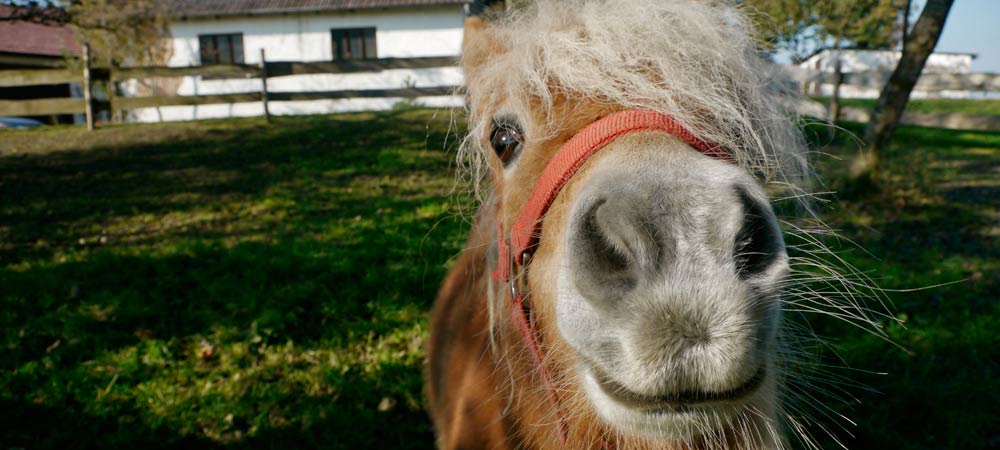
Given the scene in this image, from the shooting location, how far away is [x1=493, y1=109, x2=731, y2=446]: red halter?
1467 mm

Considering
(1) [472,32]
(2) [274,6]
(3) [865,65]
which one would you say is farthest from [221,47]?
(3) [865,65]

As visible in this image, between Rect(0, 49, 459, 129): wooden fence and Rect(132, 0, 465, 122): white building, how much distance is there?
9.19 metres

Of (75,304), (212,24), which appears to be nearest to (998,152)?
(75,304)

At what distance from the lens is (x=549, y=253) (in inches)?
61.8

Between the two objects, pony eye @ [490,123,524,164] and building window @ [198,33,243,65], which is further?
building window @ [198,33,243,65]

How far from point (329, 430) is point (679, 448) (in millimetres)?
2766

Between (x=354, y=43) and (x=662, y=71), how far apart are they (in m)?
25.4

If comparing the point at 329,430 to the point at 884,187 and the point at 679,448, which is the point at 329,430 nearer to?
the point at 679,448

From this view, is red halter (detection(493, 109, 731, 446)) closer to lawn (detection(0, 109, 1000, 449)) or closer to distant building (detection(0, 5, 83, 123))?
lawn (detection(0, 109, 1000, 449))

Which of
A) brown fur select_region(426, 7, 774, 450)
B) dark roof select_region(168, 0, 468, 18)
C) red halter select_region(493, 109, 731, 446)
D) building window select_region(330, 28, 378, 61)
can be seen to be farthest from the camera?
building window select_region(330, 28, 378, 61)

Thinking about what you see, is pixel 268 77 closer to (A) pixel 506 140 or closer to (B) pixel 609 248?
(A) pixel 506 140

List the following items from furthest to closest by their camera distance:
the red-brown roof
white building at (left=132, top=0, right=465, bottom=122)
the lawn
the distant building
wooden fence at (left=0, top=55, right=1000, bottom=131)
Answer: the red-brown roof → the distant building → white building at (left=132, top=0, right=465, bottom=122) → wooden fence at (left=0, top=55, right=1000, bottom=131) → the lawn

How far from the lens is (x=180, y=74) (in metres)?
13.8

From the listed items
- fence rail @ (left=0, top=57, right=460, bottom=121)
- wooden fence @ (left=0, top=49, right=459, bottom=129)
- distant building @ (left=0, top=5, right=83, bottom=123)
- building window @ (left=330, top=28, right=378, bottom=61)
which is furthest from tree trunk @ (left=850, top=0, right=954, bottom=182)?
distant building @ (left=0, top=5, right=83, bottom=123)
